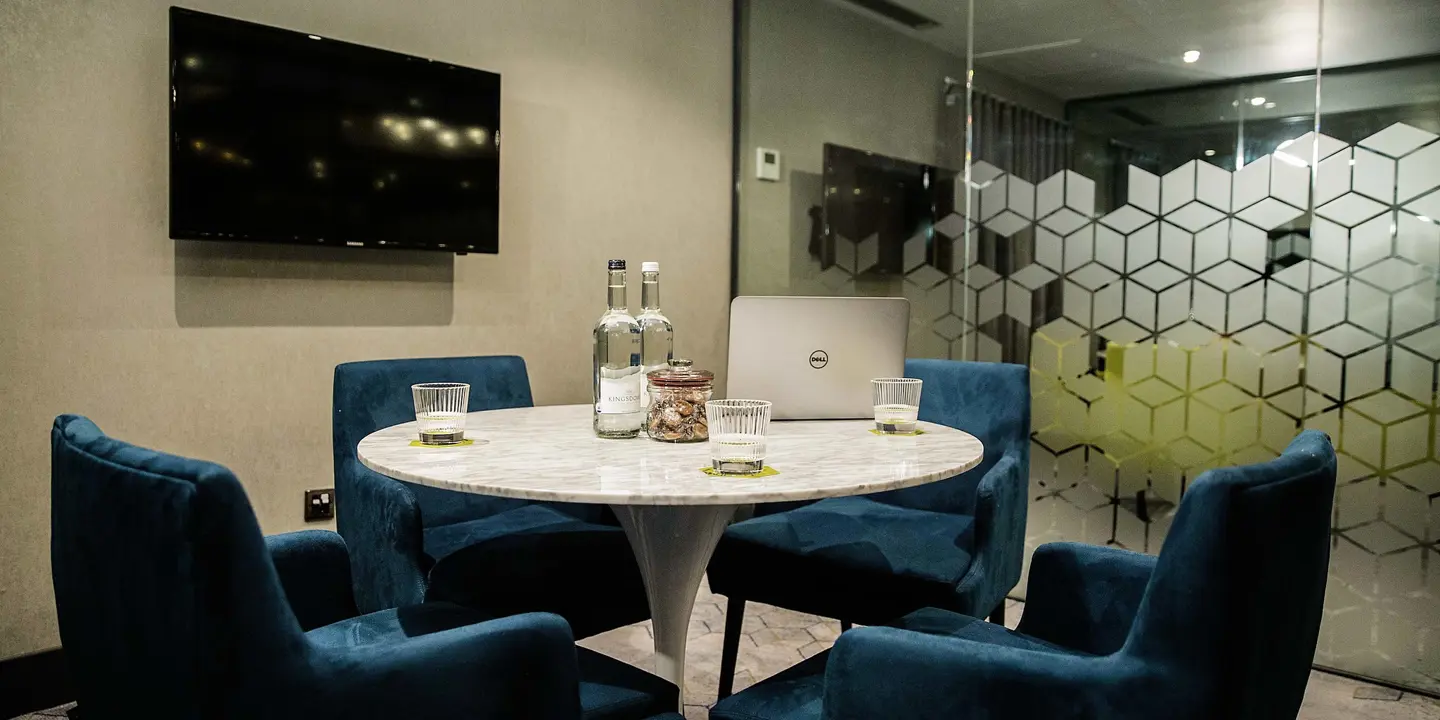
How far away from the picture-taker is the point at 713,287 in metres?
4.25

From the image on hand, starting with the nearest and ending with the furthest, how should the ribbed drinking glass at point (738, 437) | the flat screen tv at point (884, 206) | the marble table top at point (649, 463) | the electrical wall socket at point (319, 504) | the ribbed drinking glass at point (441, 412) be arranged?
the marble table top at point (649, 463) < the ribbed drinking glass at point (738, 437) < the ribbed drinking glass at point (441, 412) < the electrical wall socket at point (319, 504) < the flat screen tv at point (884, 206)

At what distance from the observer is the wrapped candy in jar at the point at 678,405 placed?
70.2 inches

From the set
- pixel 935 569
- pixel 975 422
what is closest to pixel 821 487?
pixel 935 569

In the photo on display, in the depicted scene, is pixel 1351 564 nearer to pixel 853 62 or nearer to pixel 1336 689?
pixel 1336 689

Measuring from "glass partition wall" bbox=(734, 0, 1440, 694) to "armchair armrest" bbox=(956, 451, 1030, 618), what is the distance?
3.67 ft

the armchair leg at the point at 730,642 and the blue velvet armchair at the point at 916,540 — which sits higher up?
the blue velvet armchair at the point at 916,540

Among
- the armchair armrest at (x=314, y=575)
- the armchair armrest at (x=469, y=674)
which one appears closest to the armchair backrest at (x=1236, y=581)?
the armchair armrest at (x=469, y=674)

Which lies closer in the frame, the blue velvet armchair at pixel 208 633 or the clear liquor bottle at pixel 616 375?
the blue velvet armchair at pixel 208 633

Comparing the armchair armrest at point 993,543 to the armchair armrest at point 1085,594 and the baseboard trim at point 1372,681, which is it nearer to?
the armchair armrest at point 1085,594

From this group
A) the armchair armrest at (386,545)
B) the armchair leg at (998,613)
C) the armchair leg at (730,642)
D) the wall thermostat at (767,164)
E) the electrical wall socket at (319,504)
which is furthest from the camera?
the wall thermostat at (767,164)

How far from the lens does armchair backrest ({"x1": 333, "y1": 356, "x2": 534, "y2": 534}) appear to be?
2.32 m

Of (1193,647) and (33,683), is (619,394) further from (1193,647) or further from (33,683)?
(33,683)

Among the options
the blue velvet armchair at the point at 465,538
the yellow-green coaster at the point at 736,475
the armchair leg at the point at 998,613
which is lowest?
the armchair leg at the point at 998,613

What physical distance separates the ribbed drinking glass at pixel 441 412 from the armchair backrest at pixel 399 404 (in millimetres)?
519
